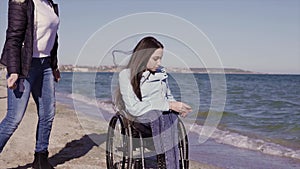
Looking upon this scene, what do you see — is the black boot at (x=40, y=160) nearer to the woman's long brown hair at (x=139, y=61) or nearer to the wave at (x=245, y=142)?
the woman's long brown hair at (x=139, y=61)

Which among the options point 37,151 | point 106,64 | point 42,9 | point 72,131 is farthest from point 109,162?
point 72,131

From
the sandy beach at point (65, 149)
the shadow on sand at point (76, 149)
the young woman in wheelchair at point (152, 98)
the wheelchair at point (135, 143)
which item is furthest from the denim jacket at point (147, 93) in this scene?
the shadow on sand at point (76, 149)

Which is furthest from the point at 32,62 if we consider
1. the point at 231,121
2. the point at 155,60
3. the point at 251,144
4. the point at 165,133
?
the point at 231,121

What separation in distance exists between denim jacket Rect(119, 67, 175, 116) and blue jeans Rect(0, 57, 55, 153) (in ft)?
1.96

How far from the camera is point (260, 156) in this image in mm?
6137

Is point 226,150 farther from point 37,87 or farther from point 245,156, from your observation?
point 37,87

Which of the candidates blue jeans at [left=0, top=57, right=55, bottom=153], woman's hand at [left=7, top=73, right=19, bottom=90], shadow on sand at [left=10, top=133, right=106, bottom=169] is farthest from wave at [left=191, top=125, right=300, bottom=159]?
woman's hand at [left=7, top=73, right=19, bottom=90]

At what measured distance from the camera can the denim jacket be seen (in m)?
3.37

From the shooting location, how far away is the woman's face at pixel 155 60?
350cm

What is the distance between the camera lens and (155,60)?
139 inches

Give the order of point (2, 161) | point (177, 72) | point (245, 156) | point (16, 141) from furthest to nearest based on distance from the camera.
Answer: point (245, 156), point (16, 141), point (2, 161), point (177, 72)

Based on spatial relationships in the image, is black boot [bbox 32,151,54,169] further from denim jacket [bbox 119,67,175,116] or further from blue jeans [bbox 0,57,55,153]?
denim jacket [bbox 119,67,175,116]

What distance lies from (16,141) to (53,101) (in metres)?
1.91

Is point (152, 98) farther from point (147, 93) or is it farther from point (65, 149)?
point (65, 149)
